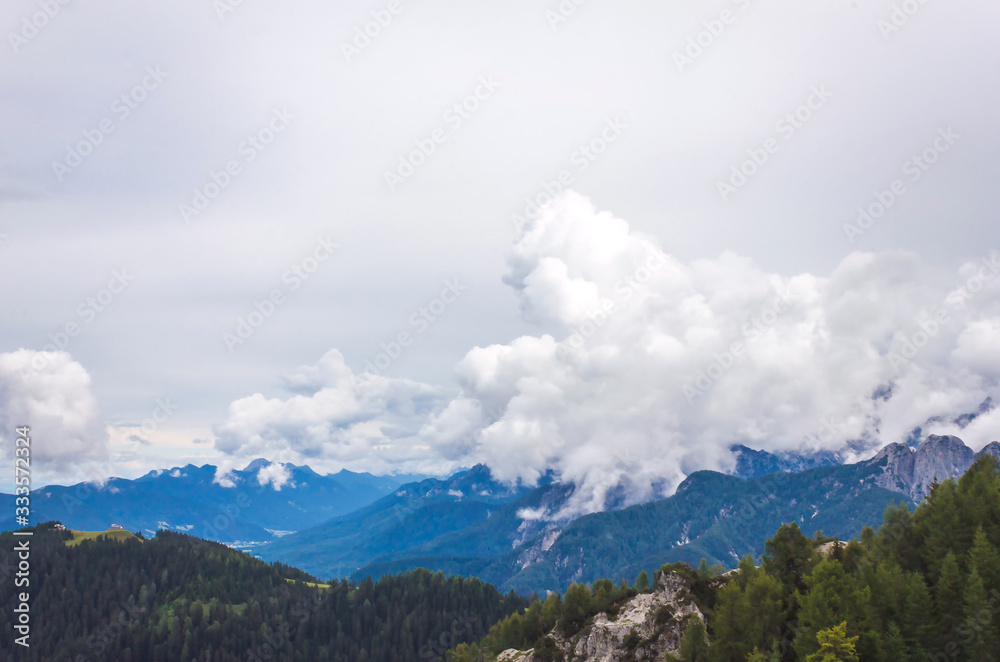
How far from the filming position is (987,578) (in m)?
84.1

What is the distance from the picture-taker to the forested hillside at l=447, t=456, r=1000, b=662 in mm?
78750

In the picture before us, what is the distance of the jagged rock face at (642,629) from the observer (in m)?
113

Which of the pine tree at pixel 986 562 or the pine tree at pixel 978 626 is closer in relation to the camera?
the pine tree at pixel 978 626

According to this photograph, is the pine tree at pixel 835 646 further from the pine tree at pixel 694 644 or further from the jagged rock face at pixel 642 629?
the jagged rock face at pixel 642 629

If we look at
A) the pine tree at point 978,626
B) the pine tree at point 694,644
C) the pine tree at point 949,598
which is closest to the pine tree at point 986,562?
the pine tree at point 949,598

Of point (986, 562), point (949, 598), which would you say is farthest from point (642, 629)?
point (986, 562)

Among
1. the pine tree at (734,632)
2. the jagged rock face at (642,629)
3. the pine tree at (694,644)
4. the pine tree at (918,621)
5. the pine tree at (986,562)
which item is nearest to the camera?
the pine tree at (918,621)

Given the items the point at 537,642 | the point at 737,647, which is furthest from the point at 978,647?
the point at 537,642

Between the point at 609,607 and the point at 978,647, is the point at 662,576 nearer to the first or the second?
the point at 609,607

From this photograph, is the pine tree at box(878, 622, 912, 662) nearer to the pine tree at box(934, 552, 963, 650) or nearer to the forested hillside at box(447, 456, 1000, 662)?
the forested hillside at box(447, 456, 1000, 662)

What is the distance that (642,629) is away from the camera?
386 feet

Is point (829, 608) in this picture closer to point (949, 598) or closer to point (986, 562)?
point (949, 598)

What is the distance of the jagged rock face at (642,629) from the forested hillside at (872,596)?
0.83 m

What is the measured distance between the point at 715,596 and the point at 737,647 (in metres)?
26.5
